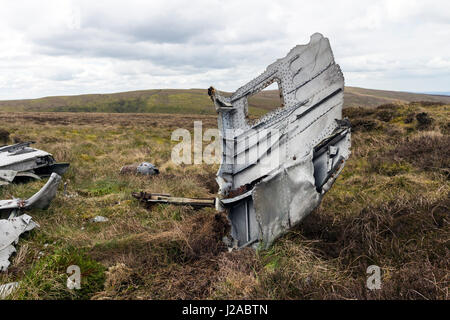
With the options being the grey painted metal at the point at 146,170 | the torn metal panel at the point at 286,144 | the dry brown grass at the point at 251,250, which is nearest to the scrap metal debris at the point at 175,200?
the dry brown grass at the point at 251,250

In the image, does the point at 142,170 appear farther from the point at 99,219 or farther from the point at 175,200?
the point at 175,200

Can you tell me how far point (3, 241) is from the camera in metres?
4.15

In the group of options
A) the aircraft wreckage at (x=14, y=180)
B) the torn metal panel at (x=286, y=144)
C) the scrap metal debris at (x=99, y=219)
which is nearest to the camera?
the torn metal panel at (x=286, y=144)

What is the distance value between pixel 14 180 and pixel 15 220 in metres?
3.90

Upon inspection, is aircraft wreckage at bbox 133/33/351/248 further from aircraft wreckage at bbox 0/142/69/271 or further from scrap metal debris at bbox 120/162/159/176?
scrap metal debris at bbox 120/162/159/176

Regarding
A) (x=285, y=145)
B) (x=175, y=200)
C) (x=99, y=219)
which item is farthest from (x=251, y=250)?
(x=99, y=219)

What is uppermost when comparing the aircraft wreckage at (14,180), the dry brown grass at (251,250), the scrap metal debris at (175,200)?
the aircraft wreckage at (14,180)

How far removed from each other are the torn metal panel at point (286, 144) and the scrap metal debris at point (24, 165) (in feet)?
19.1

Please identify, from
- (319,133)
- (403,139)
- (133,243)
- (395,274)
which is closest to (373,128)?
(403,139)

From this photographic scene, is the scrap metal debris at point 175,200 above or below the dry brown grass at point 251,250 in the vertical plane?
above

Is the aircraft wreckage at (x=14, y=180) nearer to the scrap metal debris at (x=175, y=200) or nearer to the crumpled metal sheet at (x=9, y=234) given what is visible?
the crumpled metal sheet at (x=9, y=234)

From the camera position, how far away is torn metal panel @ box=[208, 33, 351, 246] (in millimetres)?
3805

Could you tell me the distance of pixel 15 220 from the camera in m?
4.45

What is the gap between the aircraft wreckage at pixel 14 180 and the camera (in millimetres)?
4238
